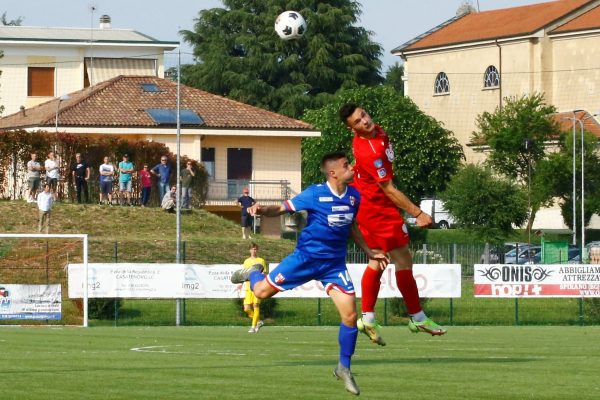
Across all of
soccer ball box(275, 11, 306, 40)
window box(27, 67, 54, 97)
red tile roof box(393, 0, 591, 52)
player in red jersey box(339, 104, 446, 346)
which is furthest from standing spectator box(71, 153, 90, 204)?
red tile roof box(393, 0, 591, 52)

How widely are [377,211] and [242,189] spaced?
165ft

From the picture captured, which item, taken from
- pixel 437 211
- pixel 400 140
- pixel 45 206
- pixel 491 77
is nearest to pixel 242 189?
pixel 400 140

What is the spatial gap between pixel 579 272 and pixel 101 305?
11.7m

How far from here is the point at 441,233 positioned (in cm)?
7862

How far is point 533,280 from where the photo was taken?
35.1m

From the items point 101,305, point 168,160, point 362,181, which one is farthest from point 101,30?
point 362,181

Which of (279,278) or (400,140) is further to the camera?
(400,140)

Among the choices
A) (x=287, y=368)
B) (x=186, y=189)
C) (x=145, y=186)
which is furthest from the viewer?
(x=186, y=189)

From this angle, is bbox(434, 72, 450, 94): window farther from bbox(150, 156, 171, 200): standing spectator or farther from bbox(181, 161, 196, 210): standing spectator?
bbox(150, 156, 171, 200): standing spectator

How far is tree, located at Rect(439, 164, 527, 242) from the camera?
73875 millimetres

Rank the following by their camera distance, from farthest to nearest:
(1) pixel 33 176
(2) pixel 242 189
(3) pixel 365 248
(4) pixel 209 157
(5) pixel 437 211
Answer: (5) pixel 437 211, (4) pixel 209 157, (2) pixel 242 189, (1) pixel 33 176, (3) pixel 365 248

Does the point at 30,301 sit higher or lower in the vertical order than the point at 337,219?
lower

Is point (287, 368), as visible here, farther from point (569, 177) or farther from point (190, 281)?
point (569, 177)

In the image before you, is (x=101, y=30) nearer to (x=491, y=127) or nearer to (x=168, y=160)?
(x=491, y=127)
